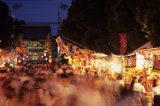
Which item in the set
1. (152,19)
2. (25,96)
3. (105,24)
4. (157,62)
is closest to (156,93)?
(25,96)

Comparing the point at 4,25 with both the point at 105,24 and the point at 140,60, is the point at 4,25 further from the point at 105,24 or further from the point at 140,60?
the point at 140,60

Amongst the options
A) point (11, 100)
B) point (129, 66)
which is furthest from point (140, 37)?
point (11, 100)

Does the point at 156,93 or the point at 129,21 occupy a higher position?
the point at 129,21

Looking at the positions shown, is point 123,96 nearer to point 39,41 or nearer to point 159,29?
point 159,29

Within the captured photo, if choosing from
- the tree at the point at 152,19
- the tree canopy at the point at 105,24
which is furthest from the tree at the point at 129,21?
the tree at the point at 152,19

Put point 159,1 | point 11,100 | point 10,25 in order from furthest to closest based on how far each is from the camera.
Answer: point 10,25 → point 159,1 → point 11,100

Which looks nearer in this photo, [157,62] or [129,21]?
[157,62]

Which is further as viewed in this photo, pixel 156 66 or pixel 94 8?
pixel 94 8

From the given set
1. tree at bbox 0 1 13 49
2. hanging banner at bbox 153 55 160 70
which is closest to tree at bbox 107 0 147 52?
hanging banner at bbox 153 55 160 70

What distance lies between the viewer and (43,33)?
111 m

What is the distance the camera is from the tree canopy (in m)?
Result: 20.8

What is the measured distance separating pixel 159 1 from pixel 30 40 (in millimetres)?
91613

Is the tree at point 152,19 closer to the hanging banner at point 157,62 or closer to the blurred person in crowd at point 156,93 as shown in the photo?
the hanging banner at point 157,62

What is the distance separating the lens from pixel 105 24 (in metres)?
32.3
